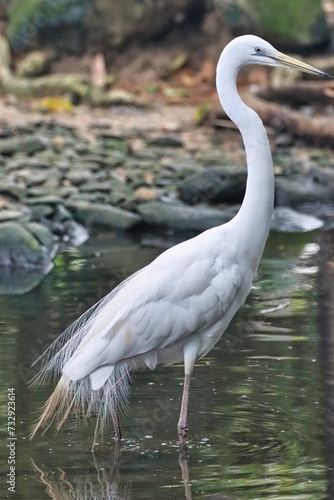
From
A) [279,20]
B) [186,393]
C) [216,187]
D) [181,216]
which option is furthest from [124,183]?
[186,393]

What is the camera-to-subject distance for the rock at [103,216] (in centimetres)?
1217

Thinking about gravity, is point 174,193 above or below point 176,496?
below

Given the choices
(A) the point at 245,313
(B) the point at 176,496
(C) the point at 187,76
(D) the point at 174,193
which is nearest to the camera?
(B) the point at 176,496

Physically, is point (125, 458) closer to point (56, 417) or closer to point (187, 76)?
point (56, 417)

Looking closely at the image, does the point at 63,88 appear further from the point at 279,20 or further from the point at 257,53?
the point at 257,53

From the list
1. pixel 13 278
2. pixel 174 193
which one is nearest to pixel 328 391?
pixel 13 278

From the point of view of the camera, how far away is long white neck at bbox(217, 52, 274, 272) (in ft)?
19.5

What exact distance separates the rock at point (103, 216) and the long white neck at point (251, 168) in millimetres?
6216

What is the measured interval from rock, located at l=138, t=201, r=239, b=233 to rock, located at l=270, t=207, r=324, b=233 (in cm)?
50

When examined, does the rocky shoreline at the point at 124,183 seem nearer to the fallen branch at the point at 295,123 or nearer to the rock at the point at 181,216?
the rock at the point at 181,216

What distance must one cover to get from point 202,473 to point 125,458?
482mm

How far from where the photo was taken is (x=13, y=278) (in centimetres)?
1012

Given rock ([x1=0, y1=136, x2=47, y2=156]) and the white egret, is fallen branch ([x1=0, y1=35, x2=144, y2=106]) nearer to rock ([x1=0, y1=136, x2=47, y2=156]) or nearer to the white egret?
rock ([x1=0, y1=136, x2=47, y2=156])

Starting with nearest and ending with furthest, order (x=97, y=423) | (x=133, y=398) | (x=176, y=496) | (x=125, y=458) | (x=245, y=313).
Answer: (x=176, y=496) → (x=125, y=458) → (x=97, y=423) → (x=133, y=398) → (x=245, y=313)
